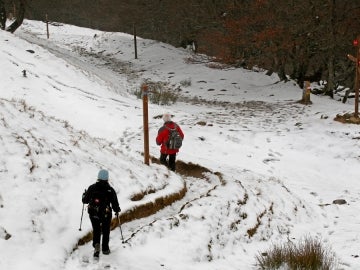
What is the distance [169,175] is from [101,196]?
3.50 m

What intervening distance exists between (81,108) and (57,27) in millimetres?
39489

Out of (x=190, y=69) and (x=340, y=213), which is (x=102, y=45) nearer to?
(x=190, y=69)

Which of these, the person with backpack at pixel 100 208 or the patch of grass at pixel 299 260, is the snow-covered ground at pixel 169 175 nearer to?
the person with backpack at pixel 100 208

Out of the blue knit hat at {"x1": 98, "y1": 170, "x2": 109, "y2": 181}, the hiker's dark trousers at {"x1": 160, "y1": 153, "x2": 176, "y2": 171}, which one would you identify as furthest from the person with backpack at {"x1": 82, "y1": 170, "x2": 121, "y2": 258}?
the hiker's dark trousers at {"x1": 160, "y1": 153, "x2": 176, "y2": 171}

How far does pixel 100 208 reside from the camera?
5.36 meters

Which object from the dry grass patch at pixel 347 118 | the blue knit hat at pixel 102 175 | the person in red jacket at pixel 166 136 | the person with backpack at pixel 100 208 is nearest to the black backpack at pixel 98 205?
the person with backpack at pixel 100 208

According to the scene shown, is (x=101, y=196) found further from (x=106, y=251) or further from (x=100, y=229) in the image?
(x=106, y=251)

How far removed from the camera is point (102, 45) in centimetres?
4297

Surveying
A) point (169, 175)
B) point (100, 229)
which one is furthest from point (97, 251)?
point (169, 175)

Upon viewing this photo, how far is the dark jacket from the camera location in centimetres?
538

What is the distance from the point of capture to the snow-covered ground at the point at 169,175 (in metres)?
5.55

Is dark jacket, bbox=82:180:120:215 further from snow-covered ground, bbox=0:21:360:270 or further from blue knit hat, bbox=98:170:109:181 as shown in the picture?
snow-covered ground, bbox=0:21:360:270

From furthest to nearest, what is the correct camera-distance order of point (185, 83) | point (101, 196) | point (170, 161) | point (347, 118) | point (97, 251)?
point (185, 83) → point (347, 118) → point (170, 161) → point (101, 196) → point (97, 251)

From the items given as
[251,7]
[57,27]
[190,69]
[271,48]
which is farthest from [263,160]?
[57,27]
